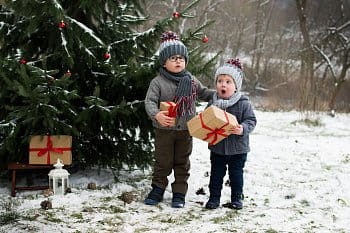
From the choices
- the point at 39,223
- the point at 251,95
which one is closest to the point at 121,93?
the point at 39,223

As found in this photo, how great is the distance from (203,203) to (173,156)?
0.52 metres

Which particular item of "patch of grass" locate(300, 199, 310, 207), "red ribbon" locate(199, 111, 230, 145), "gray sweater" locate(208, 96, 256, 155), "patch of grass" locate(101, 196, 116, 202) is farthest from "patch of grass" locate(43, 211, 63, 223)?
"patch of grass" locate(300, 199, 310, 207)

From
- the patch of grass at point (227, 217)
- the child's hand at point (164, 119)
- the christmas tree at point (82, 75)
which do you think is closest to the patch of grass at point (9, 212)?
the christmas tree at point (82, 75)

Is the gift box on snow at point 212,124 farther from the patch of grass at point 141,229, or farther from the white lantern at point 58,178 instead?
the white lantern at point 58,178

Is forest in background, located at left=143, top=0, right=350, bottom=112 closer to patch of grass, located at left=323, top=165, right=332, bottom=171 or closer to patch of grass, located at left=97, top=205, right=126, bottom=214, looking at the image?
patch of grass, located at left=323, top=165, right=332, bottom=171

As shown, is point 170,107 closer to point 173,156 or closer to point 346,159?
point 173,156

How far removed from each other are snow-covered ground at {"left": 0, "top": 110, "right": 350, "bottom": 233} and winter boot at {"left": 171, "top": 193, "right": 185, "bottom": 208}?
61mm

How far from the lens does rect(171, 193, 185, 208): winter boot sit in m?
3.84

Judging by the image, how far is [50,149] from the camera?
4074mm

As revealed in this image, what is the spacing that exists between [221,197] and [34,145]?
6.01 ft

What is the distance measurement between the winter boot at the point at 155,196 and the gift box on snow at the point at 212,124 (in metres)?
0.71

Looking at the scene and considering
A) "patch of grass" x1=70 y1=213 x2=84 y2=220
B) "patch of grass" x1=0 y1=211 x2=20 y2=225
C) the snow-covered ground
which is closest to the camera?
"patch of grass" x1=0 y1=211 x2=20 y2=225

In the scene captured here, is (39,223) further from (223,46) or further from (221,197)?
(223,46)

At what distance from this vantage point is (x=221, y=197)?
4238mm
